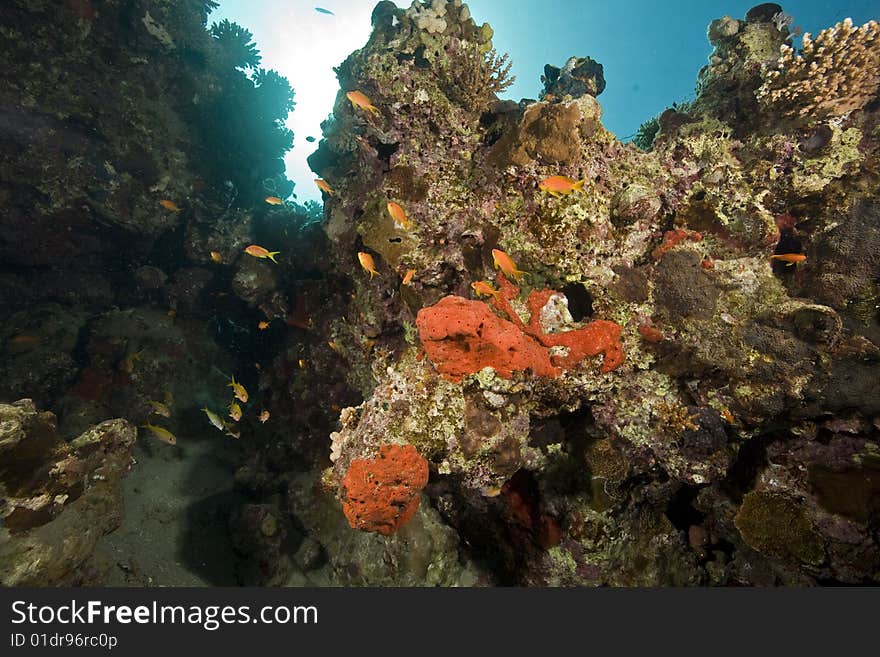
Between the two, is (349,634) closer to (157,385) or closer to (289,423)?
(289,423)

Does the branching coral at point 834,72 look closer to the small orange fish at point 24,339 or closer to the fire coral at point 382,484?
the fire coral at point 382,484

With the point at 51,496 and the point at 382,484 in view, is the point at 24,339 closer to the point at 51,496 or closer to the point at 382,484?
the point at 51,496

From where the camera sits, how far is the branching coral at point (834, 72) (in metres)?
4.78

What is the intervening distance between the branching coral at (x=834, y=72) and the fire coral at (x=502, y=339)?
3838mm

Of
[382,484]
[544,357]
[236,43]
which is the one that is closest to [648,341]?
[544,357]

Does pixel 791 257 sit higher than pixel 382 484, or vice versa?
pixel 791 257

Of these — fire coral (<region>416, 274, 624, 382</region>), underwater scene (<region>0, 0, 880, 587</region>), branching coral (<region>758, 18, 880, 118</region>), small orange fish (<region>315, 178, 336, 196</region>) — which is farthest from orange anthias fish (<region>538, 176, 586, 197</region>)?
small orange fish (<region>315, 178, 336, 196</region>)

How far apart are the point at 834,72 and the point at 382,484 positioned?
725 centimetres

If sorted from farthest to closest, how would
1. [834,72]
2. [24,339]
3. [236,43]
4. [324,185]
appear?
[236,43]
[24,339]
[324,185]
[834,72]

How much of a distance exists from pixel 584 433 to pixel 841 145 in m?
4.66

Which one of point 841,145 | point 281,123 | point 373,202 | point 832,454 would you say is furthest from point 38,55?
point 832,454

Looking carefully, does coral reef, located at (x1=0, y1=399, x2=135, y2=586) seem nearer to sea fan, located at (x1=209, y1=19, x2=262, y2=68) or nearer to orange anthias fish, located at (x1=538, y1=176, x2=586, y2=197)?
orange anthias fish, located at (x1=538, y1=176, x2=586, y2=197)

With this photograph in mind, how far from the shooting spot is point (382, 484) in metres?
3.95

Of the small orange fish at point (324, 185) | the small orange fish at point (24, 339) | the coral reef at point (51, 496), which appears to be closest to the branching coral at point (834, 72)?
the small orange fish at point (324, 185)
